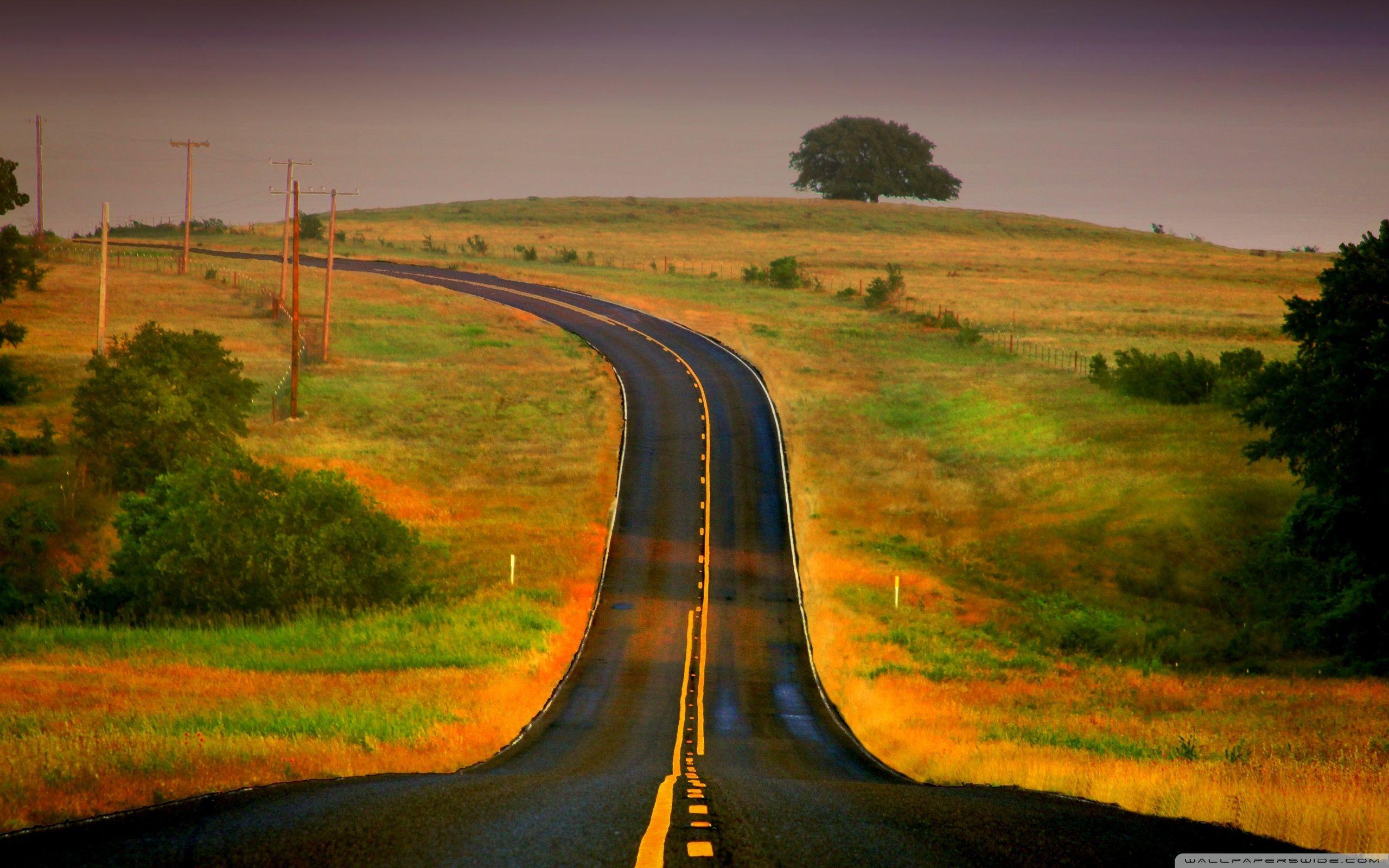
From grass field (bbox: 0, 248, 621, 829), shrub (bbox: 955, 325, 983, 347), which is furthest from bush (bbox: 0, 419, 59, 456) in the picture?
shrub (bbox: 955, 325, 983, 347)

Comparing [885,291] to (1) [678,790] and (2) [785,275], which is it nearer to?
(2) [785,275]

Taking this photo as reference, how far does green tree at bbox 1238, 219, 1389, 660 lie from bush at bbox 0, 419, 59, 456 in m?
46.7

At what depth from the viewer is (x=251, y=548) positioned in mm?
32438

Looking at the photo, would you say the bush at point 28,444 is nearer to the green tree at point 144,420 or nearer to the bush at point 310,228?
the green tree at point 144,420

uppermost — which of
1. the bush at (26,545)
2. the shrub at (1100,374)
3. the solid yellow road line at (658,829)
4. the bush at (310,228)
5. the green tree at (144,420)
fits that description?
the bush at (310,228)

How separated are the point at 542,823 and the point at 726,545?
35.1m

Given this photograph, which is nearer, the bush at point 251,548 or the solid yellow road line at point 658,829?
the solid yellow road line at point 658,829

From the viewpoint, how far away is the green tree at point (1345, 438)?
3225 centimetres

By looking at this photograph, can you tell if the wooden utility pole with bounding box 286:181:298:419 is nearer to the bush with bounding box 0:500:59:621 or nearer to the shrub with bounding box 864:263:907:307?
the bush with bounding box 0:500:59:621

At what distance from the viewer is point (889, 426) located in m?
63.8

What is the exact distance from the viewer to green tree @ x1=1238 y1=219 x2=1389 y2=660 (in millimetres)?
32250

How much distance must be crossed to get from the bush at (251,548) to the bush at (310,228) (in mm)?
113259

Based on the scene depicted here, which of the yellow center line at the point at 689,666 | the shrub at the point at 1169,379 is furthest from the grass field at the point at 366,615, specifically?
the shrub at the point at 1169,379

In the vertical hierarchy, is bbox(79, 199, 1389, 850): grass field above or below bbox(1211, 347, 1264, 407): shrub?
below
